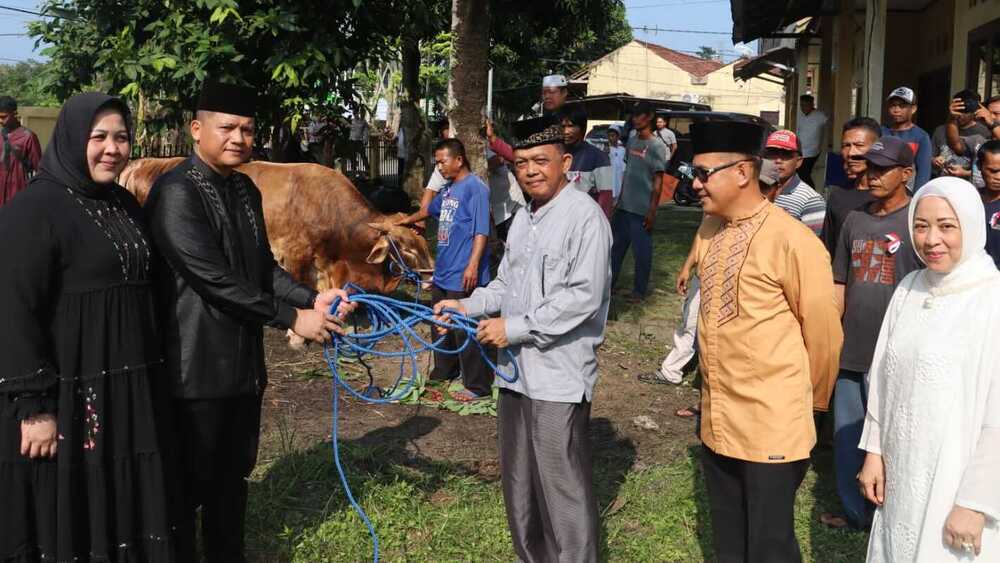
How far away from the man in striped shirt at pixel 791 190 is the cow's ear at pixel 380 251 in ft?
10.9

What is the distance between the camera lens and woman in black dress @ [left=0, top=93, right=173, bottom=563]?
10.3 feet

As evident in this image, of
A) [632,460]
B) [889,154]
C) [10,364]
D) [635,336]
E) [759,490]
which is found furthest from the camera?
[635,336]

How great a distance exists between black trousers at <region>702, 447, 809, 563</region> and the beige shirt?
0.28 ft

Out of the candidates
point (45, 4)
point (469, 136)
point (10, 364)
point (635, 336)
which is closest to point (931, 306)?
point (10, 364)

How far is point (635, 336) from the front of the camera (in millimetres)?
8781

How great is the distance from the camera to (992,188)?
16.6 feet

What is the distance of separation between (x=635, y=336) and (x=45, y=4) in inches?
343

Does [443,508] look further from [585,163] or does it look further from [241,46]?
[241,46]

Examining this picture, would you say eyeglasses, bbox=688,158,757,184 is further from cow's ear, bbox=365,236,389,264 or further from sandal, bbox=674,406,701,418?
cow's ear, bbox=365,236,389,264

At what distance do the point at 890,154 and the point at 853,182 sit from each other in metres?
1.12

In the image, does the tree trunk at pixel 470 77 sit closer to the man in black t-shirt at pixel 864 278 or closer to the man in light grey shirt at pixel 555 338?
the man in black t-shirt at pixel 864 278

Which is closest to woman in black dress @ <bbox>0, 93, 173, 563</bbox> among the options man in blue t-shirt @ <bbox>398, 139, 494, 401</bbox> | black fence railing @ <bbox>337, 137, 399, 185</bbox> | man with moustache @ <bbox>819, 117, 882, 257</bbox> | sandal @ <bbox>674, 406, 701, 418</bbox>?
man in blue t-shirt @ <bbox>398, 139, 494, 401</bbox>

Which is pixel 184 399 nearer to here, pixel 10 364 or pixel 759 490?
pixel 10 364

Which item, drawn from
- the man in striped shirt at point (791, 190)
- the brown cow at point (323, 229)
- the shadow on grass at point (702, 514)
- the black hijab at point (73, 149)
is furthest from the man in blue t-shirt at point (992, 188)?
the brown cow at point (323, 229)
